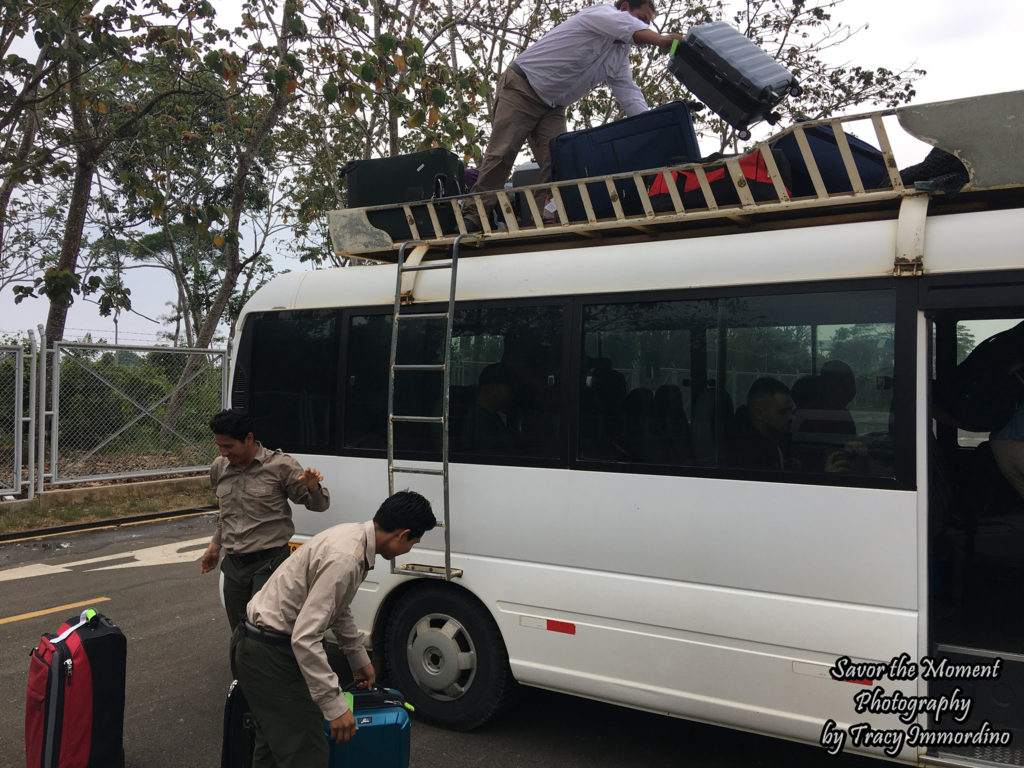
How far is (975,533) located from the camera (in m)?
4.18

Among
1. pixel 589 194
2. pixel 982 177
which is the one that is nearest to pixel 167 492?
pixel 589 194

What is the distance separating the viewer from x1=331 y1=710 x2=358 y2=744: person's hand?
271 centimetres

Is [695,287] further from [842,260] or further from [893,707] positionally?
[893,707]

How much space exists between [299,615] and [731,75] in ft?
11.7

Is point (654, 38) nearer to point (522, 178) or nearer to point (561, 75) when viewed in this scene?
point (561, 75)

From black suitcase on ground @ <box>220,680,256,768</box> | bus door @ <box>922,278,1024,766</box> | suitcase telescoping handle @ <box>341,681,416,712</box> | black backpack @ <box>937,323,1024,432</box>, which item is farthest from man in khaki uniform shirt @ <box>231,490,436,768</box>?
black backpack @ <box>937,323,1024,432</box>

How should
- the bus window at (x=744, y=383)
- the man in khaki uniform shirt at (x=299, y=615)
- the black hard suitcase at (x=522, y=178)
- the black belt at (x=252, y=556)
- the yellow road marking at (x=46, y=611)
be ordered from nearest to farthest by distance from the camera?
the man in khaki uniform shirt at (x=299, y=615) → the bus window at (x=744, y=383) → the black belt at (x=252, y=556) → the black hard suitcase at (x=522, y=178) → the yellow road marking at (x=46, y=611)

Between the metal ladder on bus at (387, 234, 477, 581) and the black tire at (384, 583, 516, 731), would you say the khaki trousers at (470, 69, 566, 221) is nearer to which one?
the metal ladder on bus at (387, 234, 477, 581)

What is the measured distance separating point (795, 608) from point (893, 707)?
51 cm

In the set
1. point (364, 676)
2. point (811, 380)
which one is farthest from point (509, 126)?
point (364, 676)

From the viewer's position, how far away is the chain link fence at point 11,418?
34.4 ft

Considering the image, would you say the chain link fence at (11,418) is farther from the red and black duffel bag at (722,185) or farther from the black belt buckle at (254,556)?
the red and black duffel bag at (722,185)

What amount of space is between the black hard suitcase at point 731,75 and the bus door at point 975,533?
152 cm

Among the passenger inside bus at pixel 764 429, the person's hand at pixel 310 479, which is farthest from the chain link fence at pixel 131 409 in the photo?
the passenger inside bus at pixel 764 429
